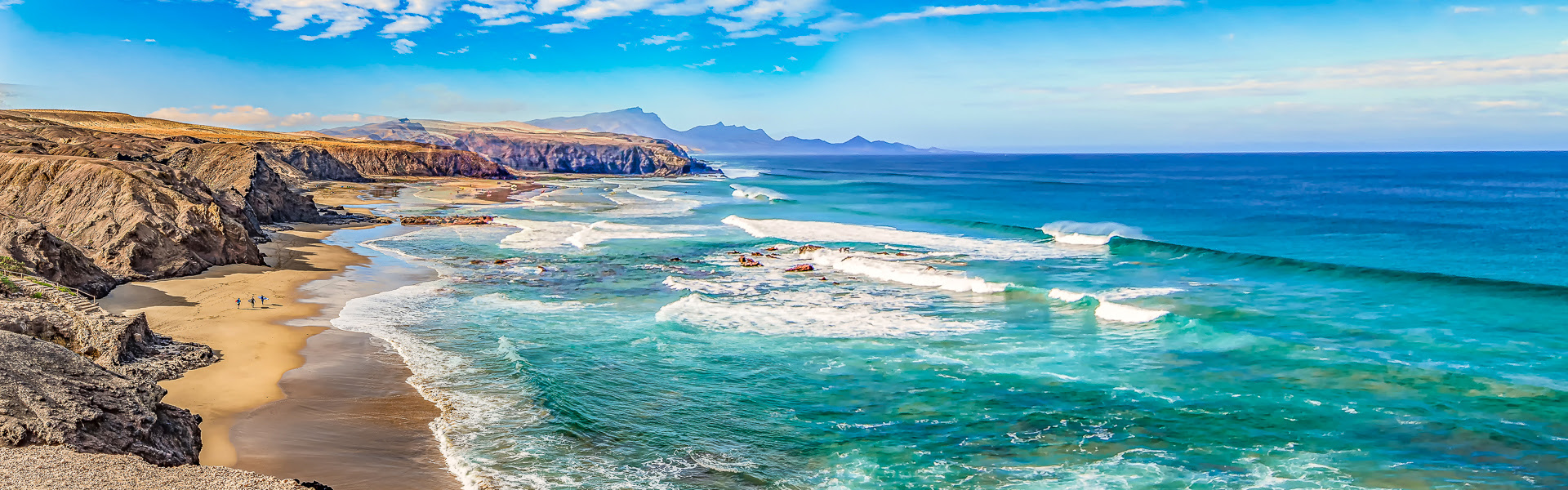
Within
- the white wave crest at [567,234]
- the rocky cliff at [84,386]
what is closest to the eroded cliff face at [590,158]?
the white wave crest at [567,234]

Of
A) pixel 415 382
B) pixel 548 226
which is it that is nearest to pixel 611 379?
pixel 415 382

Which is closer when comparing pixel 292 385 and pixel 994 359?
pixel 292 385

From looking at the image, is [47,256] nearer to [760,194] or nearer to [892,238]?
[892,238]

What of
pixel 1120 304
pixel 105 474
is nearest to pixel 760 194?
pixel 1120 304

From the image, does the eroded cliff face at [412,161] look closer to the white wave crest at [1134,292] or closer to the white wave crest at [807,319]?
the white wave crest at [807,319]

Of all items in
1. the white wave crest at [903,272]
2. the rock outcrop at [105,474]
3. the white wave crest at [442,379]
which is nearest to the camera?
the rock outcrop at [105,474]

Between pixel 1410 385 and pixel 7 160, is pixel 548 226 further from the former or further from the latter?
pixel 1410 385
